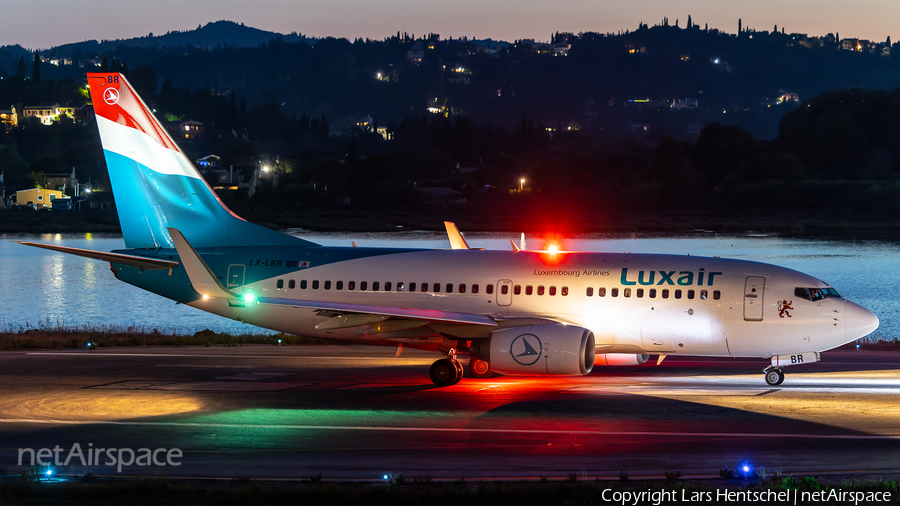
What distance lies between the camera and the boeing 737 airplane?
24438 millimetres

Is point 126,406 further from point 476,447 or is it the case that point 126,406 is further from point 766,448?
point 766,448

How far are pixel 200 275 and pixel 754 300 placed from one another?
14965mm

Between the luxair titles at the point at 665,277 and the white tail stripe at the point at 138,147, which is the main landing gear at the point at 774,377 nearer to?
the luxair titles at the point at 665,277

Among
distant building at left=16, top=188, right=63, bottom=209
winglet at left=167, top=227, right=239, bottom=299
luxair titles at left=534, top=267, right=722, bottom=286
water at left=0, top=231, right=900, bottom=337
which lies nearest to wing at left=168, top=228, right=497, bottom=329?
winglet at left=167, top=227, right=239, bottom=299

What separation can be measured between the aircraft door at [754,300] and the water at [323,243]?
2917 cm

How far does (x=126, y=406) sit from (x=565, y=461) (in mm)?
11727

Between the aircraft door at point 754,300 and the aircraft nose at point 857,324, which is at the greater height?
the aircraft door at point 754,300

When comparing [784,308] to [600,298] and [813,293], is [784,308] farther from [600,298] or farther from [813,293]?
[600,298]

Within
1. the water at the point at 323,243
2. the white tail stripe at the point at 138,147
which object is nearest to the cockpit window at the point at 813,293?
the white tail stripe at the point at 138,147

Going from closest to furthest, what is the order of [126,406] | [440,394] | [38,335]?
[126,406] < [440,394] < [38,335]

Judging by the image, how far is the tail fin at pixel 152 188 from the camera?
30.0 meters

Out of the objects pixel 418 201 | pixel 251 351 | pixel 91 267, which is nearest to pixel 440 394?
pixel 251 351

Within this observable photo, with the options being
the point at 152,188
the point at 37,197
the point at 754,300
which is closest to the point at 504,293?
the point at 754,300

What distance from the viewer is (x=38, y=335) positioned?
128 ft
